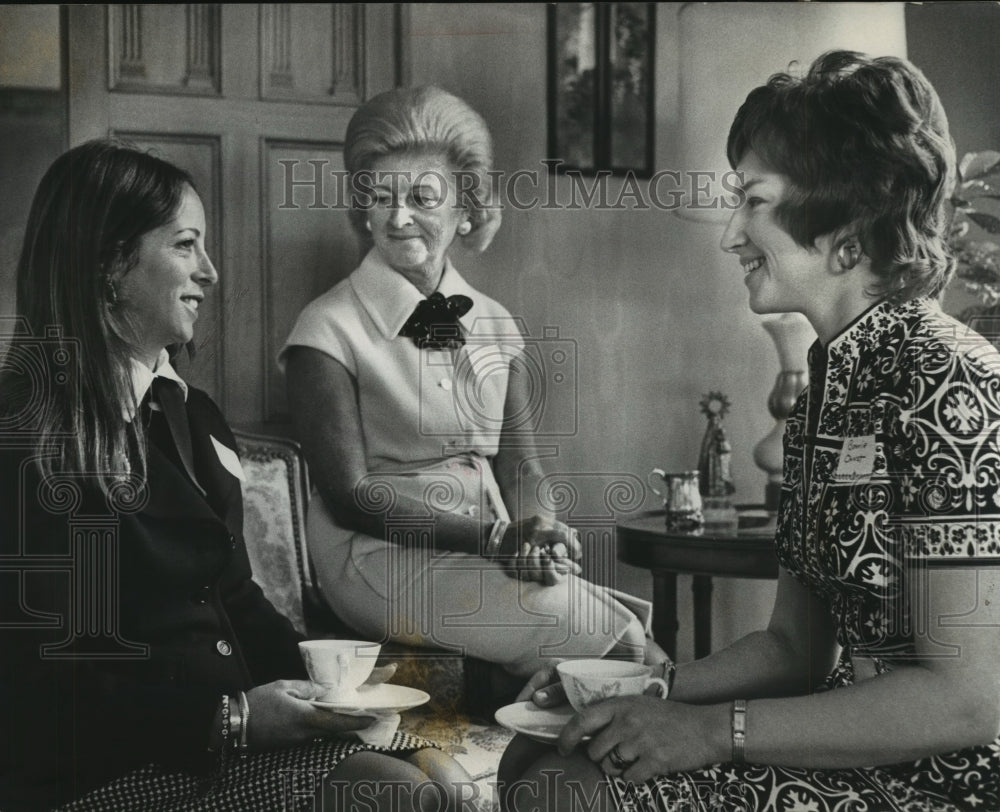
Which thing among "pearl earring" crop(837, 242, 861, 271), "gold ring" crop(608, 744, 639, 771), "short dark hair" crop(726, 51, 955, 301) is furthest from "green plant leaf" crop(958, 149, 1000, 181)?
"gold ring" crop(608, 744, 639, 771)

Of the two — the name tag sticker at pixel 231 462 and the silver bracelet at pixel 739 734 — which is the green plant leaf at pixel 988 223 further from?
the name tag sticker at pixel 231 462

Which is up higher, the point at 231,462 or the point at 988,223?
the point at 988,223

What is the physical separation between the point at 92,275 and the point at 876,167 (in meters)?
1.07

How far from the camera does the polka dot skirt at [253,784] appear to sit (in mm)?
1423

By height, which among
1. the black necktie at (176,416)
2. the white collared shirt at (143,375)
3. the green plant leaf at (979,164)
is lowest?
the black necktie at (176,416)

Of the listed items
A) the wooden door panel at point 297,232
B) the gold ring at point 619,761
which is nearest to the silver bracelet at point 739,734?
the gold ring at point 619,761

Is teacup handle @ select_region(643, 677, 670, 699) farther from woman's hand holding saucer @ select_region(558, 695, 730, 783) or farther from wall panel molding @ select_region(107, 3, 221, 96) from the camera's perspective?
wall panel molding @ select_region(107, 3, 221, 96)

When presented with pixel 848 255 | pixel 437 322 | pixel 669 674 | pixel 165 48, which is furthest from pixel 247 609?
pixel 848 255

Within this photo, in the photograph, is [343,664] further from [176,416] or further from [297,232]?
[297,232]

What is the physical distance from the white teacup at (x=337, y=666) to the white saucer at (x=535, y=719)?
0.21 metres

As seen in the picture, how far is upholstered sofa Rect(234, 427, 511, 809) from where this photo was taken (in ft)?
5.00

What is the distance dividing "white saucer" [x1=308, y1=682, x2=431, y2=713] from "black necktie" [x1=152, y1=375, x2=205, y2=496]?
352mm

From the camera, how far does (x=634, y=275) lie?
62.9 inches

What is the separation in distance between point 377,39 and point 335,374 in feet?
1.63
